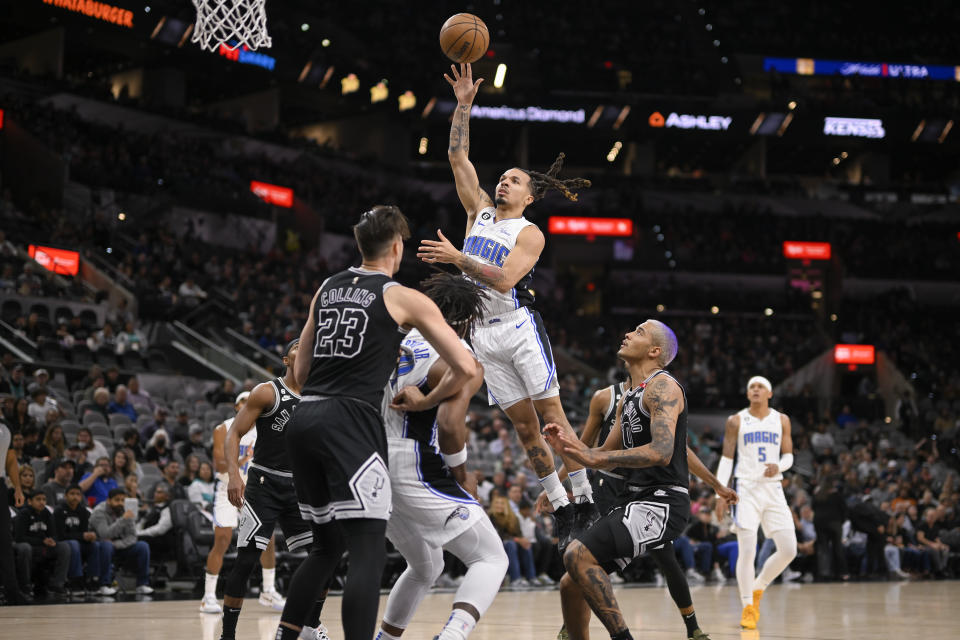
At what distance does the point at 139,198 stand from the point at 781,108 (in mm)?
24024

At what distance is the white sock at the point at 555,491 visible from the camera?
6820mm

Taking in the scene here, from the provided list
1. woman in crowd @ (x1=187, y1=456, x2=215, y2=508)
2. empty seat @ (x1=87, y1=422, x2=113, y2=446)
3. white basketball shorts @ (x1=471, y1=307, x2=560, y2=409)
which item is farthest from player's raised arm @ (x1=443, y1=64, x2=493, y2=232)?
empty seat @ (x1=87, y1=422, x2=113, y2=446)

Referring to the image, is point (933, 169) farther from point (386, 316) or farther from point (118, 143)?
point (386, 316)

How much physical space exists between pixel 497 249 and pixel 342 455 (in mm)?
2482

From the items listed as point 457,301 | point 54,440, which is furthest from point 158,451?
point 457,301

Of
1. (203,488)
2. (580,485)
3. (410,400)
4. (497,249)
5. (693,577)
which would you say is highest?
(497,249)

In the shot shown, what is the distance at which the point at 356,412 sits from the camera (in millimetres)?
4895

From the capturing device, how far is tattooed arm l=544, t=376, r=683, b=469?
5.61 metres

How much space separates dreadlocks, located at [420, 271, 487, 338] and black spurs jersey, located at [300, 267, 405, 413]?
2.81 ft

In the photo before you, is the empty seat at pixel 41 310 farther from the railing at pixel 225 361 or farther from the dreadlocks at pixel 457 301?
the dreadlocks at pixel 457 301

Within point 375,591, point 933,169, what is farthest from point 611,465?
point 933,169

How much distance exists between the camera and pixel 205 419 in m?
17.2

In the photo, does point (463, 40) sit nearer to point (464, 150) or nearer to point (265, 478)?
point (464, 150)

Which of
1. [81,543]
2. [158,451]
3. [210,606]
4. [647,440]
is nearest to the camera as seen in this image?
[647,440]
